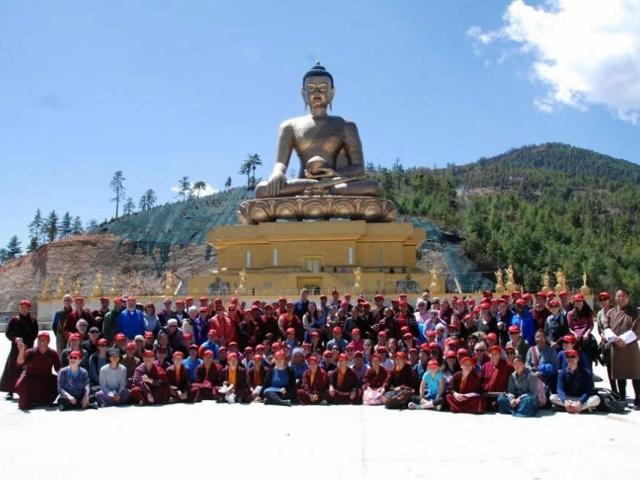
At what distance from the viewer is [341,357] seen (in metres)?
7.90

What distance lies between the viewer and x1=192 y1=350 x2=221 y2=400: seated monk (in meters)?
8.09

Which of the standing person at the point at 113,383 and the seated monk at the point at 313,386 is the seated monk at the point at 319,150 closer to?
the seated monk at the point at 313,386

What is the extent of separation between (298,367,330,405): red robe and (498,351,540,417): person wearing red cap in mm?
1996

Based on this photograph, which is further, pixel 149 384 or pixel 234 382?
pixel 234 382

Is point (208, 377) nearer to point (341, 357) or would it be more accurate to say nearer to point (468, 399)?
point (341, 357)

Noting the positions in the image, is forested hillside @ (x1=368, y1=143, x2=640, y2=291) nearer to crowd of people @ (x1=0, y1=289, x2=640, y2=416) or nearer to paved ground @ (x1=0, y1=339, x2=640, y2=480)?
crowd of people @ (x1=0, y1=289, x2=640, y2=416)

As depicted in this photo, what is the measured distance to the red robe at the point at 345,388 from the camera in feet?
25.7

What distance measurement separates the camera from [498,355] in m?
7.34

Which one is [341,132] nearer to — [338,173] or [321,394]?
[338,173]

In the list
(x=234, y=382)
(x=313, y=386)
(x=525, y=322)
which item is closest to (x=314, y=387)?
(x=313, y=386)

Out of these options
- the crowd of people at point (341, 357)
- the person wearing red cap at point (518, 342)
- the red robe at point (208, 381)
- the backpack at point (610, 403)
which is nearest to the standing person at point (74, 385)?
the crowd of people at point (341, 357)

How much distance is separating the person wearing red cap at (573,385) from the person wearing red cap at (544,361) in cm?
24

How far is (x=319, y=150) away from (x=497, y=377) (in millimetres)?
14962

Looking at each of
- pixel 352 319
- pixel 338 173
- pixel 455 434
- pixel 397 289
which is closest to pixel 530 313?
pixel 352 319
